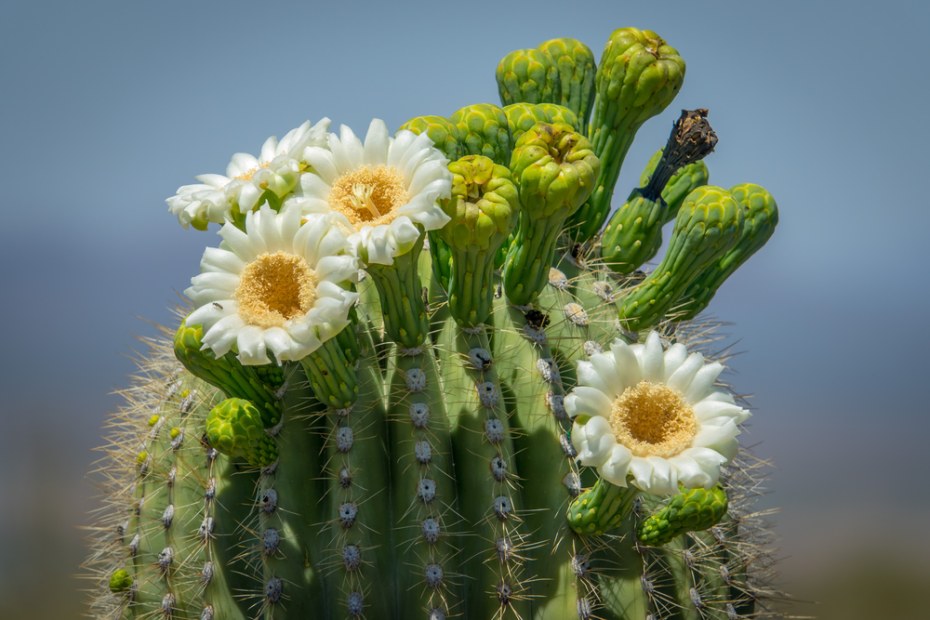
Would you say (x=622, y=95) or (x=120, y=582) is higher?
(x=622, y=95)

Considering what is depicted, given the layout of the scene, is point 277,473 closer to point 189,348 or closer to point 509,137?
point 189,348

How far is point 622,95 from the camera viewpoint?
8.48ft

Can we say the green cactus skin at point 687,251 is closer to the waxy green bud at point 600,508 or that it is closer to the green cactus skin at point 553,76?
the green cactus skin at point 553,76

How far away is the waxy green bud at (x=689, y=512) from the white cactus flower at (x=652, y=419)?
203mm

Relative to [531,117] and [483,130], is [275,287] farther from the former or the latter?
[531,117]

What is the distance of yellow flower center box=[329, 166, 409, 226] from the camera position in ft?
6.66

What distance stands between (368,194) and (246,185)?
28cm

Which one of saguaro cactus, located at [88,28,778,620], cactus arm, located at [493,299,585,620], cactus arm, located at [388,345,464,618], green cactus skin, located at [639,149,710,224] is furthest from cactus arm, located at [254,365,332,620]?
green cactus skin, located at [639,149,710,224]

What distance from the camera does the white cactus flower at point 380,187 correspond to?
1.94 m

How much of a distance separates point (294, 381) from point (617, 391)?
73 cm

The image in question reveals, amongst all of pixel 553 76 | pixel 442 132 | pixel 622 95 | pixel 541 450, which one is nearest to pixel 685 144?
pixel 622 95

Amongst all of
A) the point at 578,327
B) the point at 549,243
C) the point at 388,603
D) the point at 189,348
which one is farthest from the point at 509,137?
the point at 388,603

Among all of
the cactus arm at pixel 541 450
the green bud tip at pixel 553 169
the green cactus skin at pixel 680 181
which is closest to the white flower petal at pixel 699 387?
the cactus arm at pixel 541 450

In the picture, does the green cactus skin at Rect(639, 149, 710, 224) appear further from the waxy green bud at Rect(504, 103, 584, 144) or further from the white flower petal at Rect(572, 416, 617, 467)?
the white flower petal at Rect(572, 416, 617, 467)
